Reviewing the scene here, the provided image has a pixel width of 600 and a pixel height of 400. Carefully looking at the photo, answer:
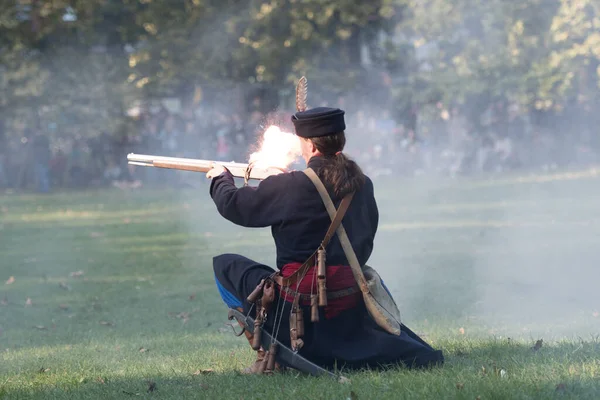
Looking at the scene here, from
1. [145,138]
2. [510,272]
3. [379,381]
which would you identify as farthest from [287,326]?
[145,138]

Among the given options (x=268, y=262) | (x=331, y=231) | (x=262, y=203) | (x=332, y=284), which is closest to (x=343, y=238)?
(x=331, y=231)

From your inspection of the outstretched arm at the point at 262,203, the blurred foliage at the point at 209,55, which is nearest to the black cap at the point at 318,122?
the outstretched arm at the point at 262,203

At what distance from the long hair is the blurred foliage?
19166mm

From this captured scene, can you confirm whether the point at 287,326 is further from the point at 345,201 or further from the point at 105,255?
the point at 105,255

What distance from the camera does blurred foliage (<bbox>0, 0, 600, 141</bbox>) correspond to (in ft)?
82.5

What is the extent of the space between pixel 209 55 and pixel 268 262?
1594 centimetres

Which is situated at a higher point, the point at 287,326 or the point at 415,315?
the point at 287,326

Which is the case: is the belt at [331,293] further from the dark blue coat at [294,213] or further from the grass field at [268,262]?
the grass field at [268,262]

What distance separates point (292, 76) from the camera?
26.2m

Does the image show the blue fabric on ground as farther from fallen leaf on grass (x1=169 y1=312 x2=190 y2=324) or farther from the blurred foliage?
the blurred foliage

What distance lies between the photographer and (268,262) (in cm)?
1109

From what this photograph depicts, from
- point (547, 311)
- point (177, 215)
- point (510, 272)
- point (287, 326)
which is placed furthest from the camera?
point (177, 215)

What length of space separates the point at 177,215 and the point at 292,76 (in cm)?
1033

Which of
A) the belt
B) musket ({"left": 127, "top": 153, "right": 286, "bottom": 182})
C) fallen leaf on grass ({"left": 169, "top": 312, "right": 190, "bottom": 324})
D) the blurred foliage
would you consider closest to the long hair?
musket ({"left": 127, "top": 153, "right": 286, "bottom": 182})
